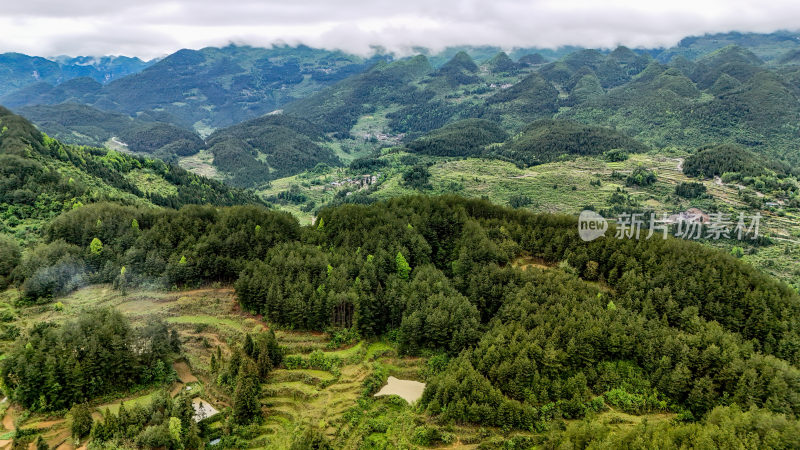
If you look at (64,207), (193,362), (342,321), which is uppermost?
(64,207)

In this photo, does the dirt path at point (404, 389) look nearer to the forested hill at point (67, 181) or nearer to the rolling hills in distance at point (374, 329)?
the rolling hills in distance at point (374, 329)

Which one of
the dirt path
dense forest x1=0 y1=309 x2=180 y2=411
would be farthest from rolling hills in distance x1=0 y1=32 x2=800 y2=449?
the dirt path

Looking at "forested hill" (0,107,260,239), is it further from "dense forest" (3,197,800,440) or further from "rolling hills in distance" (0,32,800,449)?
"dense forest" (3,197,800,440)

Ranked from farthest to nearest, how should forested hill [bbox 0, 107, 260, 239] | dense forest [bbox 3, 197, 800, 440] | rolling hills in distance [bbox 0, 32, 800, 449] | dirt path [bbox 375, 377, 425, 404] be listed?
1. forested hill [bbox 0, 107, 260, 239]
2. dirt path [bbox 375, 377, 425, 404]
3. dense forest [bbox 3, 197, 800, 440]
4. rolling hills in distance [bbox 0, 32, 800, 449]

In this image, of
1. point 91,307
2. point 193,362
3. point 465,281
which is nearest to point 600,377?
point 465,281

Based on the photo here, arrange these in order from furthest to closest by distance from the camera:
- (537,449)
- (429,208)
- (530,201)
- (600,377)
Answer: (530,201), (429,208), (600,377), (537,449)

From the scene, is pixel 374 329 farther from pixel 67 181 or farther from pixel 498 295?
pixel 67 181

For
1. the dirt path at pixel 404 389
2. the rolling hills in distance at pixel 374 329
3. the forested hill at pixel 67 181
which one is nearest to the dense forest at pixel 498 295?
the rolling hills in distance at pixel 374 329

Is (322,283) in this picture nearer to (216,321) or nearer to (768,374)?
(216,321)

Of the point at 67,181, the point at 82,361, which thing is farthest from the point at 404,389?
the point at 67,181
